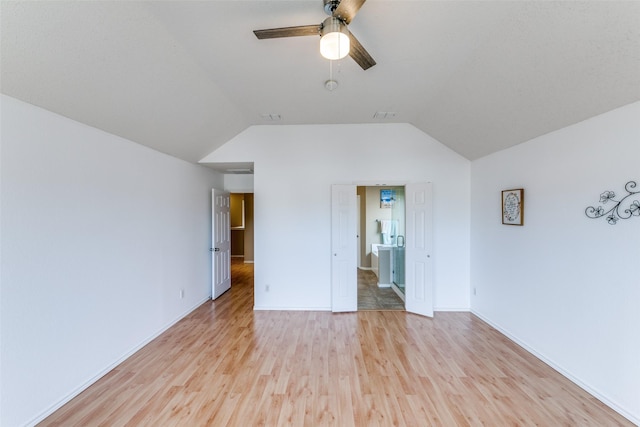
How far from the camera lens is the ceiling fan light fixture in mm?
1422

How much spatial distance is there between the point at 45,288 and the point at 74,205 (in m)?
0.69

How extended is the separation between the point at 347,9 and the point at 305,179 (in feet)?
8.93

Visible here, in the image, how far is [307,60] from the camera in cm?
230

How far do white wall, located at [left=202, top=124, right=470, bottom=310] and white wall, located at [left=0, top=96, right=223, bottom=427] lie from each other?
4.41 ft

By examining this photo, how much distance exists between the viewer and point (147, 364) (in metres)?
2.59

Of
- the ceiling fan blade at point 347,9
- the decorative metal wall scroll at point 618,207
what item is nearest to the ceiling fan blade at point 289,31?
the ceiling fan blade at point 347,9

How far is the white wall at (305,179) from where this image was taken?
398 cm

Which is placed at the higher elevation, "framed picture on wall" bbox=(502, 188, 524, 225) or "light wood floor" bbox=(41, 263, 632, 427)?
"framed picture on wall" bbox=(502, 188, 524, 225)

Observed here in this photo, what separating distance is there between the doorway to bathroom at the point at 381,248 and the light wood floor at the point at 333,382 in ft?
3.90

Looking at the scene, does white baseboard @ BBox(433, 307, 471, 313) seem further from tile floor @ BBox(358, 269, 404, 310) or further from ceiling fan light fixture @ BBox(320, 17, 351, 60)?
ceiling fan light fixture @ BBox(320, 17, 351, 60)

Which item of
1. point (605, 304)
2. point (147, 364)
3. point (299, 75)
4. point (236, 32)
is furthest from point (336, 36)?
point (147, 364)

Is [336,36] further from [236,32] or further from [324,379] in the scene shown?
[324,379]

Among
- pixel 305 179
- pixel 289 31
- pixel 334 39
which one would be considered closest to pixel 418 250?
pixel 305 179

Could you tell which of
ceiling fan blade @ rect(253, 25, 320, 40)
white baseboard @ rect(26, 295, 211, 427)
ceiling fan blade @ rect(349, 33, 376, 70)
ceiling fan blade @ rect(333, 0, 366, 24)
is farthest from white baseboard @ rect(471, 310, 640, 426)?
white baseboard @ rect(26, 295, 211, 427)
